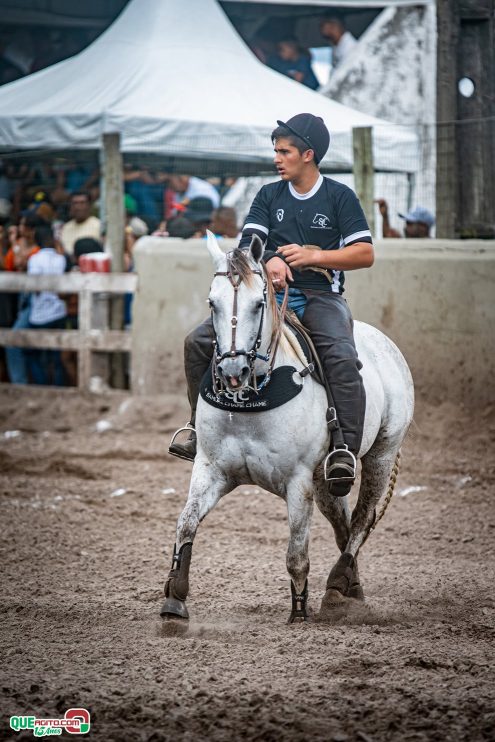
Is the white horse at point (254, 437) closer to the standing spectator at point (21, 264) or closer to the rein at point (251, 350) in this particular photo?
the rein at point (251, 350)

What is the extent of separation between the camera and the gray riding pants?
5.78 meters

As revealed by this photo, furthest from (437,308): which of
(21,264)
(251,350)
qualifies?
(21,264)

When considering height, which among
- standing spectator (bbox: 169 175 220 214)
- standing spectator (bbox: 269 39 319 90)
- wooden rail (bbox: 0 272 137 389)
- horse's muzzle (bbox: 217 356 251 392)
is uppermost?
standing spectator (bbox: 269 39 319 90)

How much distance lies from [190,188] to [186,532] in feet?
30.4

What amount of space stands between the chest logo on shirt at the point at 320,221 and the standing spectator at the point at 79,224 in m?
7.95

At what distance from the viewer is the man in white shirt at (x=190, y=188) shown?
14008 millimetres

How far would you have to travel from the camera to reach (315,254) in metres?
5.69

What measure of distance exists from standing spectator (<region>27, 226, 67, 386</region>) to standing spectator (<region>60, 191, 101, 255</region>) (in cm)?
31

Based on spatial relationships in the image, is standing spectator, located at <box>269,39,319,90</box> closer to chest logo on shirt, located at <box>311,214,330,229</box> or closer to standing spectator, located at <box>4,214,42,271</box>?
standing spectator, located at <box>4,214,42,271</box>

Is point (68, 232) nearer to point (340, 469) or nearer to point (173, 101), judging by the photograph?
point (173, 101)

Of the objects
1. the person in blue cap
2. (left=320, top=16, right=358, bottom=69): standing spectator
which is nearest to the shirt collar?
the person in blue cap

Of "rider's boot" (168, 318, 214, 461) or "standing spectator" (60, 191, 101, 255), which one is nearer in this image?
"rider's boot" (168, 318, 214, 461)

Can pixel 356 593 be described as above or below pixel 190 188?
below

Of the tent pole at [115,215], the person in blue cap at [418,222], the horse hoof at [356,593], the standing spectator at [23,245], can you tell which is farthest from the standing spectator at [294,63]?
the horse hoof at [356,593]
